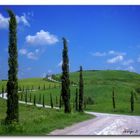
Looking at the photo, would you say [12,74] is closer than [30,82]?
Yes

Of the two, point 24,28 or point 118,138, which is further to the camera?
point 24,28

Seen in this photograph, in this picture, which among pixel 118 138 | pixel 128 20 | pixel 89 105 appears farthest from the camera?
pixel 89 105

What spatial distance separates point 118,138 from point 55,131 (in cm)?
229

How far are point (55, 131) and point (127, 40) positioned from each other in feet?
14.6

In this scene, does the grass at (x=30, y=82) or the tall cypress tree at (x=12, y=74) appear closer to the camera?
the tall cypress tree at (x=12, y=74)

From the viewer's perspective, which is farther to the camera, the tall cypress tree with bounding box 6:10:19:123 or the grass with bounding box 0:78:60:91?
the grass with bounding box 0:78:60:91

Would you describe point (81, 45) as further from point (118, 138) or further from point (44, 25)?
point (118, 138)

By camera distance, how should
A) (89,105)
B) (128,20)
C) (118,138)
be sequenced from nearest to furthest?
(118,138) → (128,20) → (89,105)

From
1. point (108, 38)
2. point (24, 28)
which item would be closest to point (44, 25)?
point (24, 28)

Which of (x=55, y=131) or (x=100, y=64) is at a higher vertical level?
(x=100, y=64)

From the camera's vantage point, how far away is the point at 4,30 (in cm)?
1719

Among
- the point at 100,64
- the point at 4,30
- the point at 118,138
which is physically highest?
the point at 4,30

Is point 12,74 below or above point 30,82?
below
